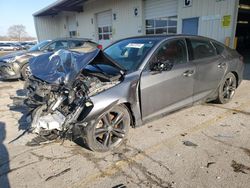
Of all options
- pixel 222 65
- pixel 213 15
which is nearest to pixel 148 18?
pixel 213 15

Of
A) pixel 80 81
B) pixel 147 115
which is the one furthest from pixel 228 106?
pixel 80 81

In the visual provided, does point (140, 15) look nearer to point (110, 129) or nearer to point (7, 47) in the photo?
point (110, 129)

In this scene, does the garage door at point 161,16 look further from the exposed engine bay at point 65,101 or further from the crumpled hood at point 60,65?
the exposed engine bay at point 65,101

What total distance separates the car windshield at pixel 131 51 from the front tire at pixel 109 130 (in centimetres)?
69

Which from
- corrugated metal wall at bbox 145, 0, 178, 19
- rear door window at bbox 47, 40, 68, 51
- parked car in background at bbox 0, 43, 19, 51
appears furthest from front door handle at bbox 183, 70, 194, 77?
parked car in background at bbox 0, 43, 19, 51

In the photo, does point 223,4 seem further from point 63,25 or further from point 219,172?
point 63,25

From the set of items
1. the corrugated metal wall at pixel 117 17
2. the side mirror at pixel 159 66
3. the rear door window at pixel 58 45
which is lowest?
the side mirror at pixel 159 66

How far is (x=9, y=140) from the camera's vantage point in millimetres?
3355

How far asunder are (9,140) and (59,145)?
921 mm

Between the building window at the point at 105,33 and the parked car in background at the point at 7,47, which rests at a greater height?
the building window at the point at 105,33

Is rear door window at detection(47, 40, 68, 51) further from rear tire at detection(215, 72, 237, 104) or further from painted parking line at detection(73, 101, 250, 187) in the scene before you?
painted parking line at detection(73, 101, 250, 187)

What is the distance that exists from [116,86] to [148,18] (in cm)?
1165

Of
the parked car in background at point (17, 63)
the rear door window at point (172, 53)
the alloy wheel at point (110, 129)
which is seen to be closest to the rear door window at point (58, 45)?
the parked car in background at point (17, 63)

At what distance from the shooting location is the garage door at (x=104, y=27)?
17.4m
